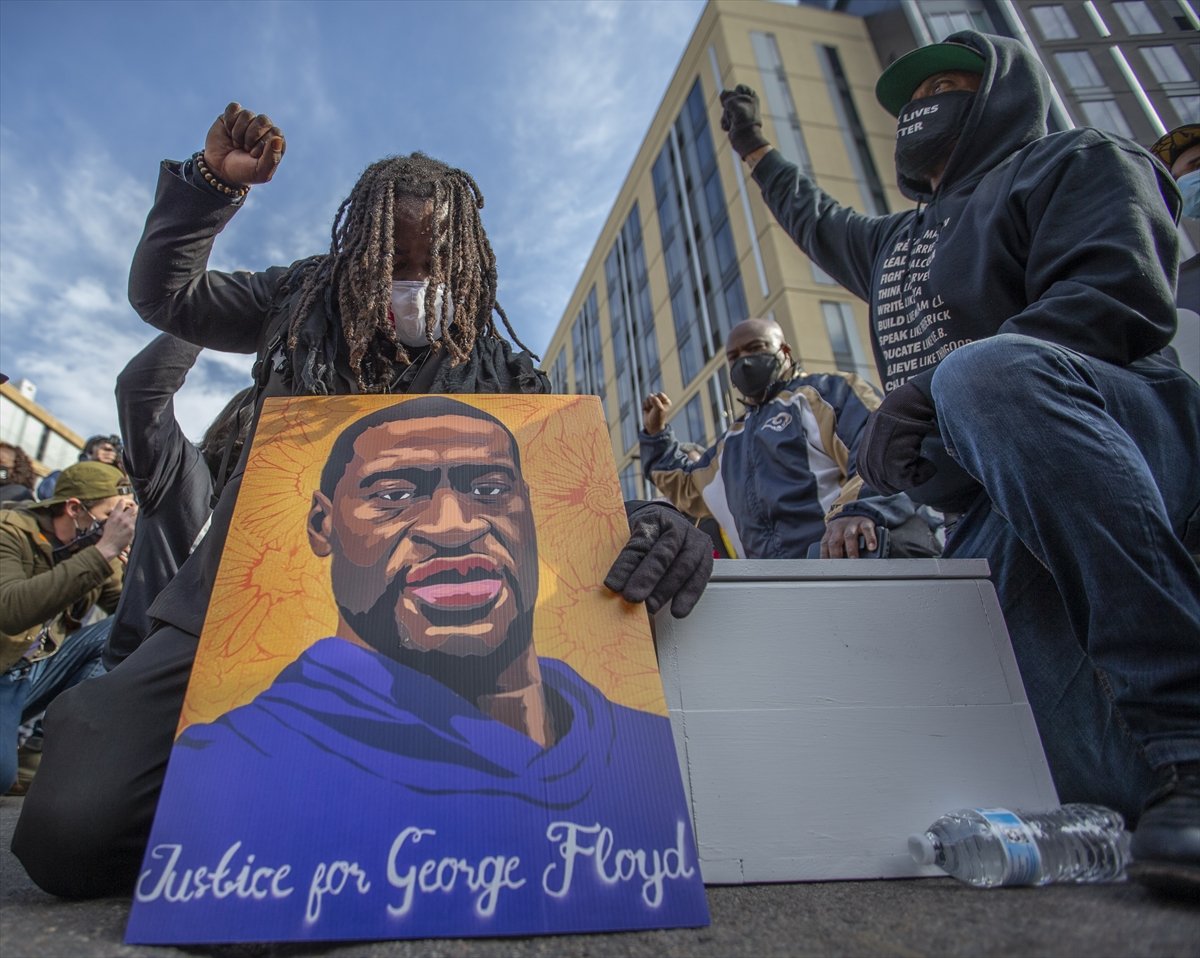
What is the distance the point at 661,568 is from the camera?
43.1 inches

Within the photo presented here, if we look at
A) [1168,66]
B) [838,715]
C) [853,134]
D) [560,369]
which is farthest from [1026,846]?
[560,369]

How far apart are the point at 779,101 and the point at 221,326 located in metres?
15.9

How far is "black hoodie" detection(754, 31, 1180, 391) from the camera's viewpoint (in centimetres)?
121

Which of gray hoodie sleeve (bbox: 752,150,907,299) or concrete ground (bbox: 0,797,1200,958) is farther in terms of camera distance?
gray hoodie sleeve (bbox: 752,150,907,299)

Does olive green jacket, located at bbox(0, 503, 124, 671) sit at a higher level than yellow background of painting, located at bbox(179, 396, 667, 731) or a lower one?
higher

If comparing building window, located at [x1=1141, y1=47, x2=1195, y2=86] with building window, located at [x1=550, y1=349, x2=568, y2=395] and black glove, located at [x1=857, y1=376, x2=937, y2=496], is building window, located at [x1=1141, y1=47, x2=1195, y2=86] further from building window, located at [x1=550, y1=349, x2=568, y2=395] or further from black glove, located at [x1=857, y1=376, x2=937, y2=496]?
building window, located at [x1=550, y1=349, x2=568, y2=395]

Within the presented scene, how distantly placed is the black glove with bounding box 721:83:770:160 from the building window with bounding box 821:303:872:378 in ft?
35.1

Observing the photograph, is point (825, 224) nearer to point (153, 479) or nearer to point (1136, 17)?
point (153, 479)

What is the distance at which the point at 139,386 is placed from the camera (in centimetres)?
202

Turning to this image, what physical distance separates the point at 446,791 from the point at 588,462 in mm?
614

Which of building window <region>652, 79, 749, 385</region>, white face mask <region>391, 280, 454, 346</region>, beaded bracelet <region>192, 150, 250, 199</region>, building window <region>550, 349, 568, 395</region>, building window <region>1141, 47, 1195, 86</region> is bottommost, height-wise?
white face mask <region>391, 280, 454, 346</region>

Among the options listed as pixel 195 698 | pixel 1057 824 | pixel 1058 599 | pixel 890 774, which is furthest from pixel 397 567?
pixel 1058 599

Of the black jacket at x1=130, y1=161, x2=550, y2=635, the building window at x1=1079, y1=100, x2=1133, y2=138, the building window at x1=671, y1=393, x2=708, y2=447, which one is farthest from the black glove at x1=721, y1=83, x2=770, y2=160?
the building window at x1=671, y1=393, x2=708, y2=447

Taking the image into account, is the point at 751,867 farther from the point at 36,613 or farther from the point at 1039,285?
the point at 36,613
